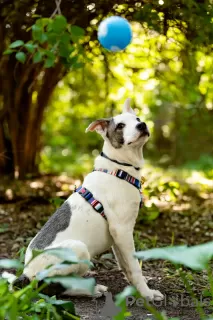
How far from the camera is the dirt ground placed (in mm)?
3420

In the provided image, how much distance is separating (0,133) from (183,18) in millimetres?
2995

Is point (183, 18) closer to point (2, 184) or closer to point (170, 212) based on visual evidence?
point (170, 212)

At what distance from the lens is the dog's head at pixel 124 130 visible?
347cm

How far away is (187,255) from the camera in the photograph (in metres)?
2.12

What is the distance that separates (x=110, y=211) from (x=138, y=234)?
1.33 m

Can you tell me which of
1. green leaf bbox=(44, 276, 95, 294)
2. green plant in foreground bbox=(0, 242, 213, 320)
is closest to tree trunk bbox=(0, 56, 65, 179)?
green plant in foreground bbox=(0, 242, 213, 320)

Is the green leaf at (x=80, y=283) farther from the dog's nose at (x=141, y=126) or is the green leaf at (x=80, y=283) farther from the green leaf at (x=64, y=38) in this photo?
the green leaf at (x=64, y=38)

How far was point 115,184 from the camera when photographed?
3.56m

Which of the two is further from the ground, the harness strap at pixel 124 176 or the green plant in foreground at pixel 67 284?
the harness strap at pixel 124 176

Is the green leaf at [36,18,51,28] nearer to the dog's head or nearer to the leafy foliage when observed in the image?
the leafy foliage

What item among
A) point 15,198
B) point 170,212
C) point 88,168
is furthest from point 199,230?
point 88,168

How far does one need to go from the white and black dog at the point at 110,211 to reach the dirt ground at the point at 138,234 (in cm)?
20

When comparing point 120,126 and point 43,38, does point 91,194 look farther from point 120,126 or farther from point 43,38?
point 43,38

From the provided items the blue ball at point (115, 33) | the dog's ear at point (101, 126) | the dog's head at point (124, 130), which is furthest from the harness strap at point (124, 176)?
the blue ball at point (115, 33)
